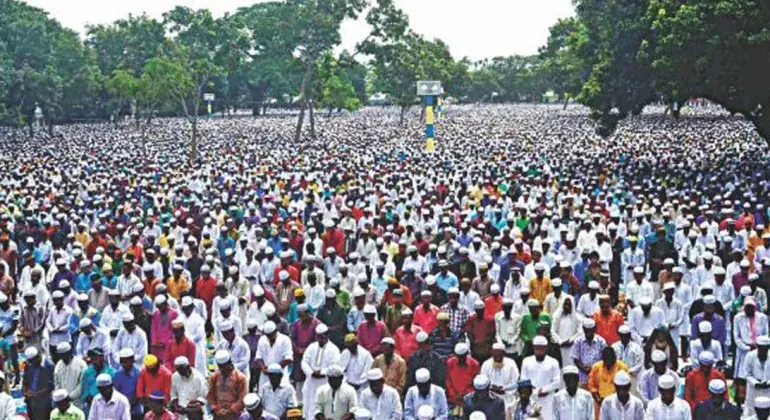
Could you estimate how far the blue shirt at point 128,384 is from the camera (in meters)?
6.77

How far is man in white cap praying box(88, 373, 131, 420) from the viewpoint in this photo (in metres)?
6.09

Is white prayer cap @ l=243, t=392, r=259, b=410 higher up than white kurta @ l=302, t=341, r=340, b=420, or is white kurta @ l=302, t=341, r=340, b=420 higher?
white prayer cap @ l=243, t=392, r=259, b=410

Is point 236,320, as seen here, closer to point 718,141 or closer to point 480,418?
point 480,418

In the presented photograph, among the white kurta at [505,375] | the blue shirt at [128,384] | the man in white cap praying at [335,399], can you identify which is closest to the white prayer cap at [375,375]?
the man in white cap praying at [335,399]

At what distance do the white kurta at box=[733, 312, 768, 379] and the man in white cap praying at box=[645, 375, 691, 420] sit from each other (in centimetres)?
224

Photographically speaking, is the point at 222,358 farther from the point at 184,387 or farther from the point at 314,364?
the point at 314,364

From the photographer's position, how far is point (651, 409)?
593 centimetres

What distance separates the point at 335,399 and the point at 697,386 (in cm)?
260

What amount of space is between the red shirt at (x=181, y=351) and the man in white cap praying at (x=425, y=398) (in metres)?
2.01

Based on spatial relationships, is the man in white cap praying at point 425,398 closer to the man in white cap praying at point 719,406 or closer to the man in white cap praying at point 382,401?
the man in white cap praying at point 382,401

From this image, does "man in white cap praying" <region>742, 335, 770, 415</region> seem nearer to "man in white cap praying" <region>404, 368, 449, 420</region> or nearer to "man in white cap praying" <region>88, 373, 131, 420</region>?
"man in white cap praying" <region>404, 368, 449, 420</region>

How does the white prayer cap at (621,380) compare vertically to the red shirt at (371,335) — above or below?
above

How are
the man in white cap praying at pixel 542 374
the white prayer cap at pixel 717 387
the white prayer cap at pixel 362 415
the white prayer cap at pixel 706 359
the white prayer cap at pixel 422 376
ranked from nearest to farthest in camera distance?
1. the white prayer cap at pixel 362 415
2. the white prayer cap at pixel 717 387
3. the white prayer cap at pixel 422 376
4. the white prayer cap at pixel 706 359
5. the man in white cap praying at pixel 542 374

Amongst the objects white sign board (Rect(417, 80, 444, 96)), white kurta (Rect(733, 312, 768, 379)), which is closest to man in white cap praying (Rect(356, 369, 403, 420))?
white kurta (Rect(733, 312, 768, 379))
